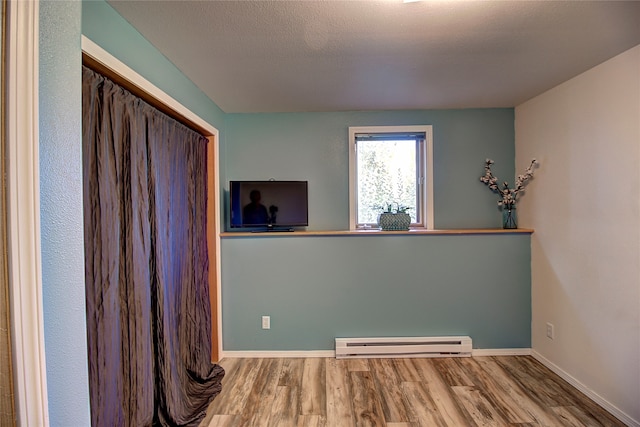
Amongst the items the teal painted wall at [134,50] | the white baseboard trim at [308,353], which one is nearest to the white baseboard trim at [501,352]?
the white baseboard trim at [308,353]

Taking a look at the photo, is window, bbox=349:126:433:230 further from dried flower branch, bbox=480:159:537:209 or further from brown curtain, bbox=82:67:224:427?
brown curtain, bbox=82:67:224:427

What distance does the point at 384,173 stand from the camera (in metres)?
2.90

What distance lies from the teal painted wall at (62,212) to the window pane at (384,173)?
7.91 ft

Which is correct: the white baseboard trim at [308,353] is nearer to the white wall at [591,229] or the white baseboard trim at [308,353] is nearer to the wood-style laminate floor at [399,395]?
the wood-style laminate floor at [399,395]

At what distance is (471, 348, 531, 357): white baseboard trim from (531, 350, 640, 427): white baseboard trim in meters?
0.08

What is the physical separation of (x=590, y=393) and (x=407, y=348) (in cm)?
127

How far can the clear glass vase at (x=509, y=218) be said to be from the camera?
2.73 meters

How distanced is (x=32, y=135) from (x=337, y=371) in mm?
2458

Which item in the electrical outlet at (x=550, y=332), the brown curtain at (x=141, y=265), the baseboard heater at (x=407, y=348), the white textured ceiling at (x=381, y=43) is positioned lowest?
the baseboard heater at (x=407, y=348)

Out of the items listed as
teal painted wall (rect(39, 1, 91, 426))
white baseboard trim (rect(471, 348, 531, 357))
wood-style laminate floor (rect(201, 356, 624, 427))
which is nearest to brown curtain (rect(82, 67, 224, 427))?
wood-style laminate floor (rect(201, 356, 624, 427))

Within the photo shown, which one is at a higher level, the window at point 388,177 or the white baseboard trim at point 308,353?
the window at point 388,177

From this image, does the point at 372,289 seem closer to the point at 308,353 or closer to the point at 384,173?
the point at 308,353

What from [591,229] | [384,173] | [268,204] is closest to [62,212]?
[268,204]

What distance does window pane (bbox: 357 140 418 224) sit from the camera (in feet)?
9.48
